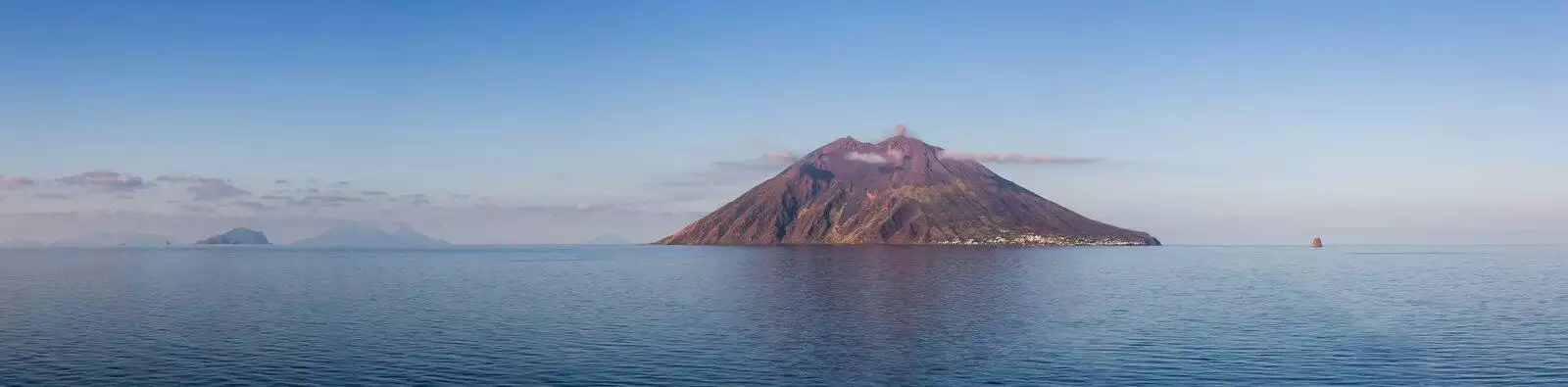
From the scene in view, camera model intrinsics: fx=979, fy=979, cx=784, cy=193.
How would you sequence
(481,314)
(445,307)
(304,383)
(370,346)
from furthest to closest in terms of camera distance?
(445,307), (481,314), (370,346), (304,383)

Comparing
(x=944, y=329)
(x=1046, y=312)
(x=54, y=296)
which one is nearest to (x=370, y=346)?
(x=944, y=329)

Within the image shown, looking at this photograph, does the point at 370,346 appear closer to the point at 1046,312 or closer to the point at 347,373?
the point at 347,373

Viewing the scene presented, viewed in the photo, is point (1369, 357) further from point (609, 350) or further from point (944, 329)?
point (609, 350)

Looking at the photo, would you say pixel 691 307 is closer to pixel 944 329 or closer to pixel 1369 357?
pixel 944 329

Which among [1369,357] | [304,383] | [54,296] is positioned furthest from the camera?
[54,296]

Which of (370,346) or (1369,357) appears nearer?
(1369,357)

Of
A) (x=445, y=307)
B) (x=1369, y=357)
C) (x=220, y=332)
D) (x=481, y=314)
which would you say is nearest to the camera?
(x=1369, y=357)

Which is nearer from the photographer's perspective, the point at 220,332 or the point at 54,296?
the point at 220,332

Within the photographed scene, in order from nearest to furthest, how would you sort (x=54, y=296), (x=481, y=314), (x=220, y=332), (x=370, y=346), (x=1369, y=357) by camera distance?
(x=1369, y=357) → (x=370, y=346) → (x=220, y=332) → (x=481, y=314) → (x=54, y=296)

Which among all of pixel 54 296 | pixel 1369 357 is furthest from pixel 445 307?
pixel 1369 357
